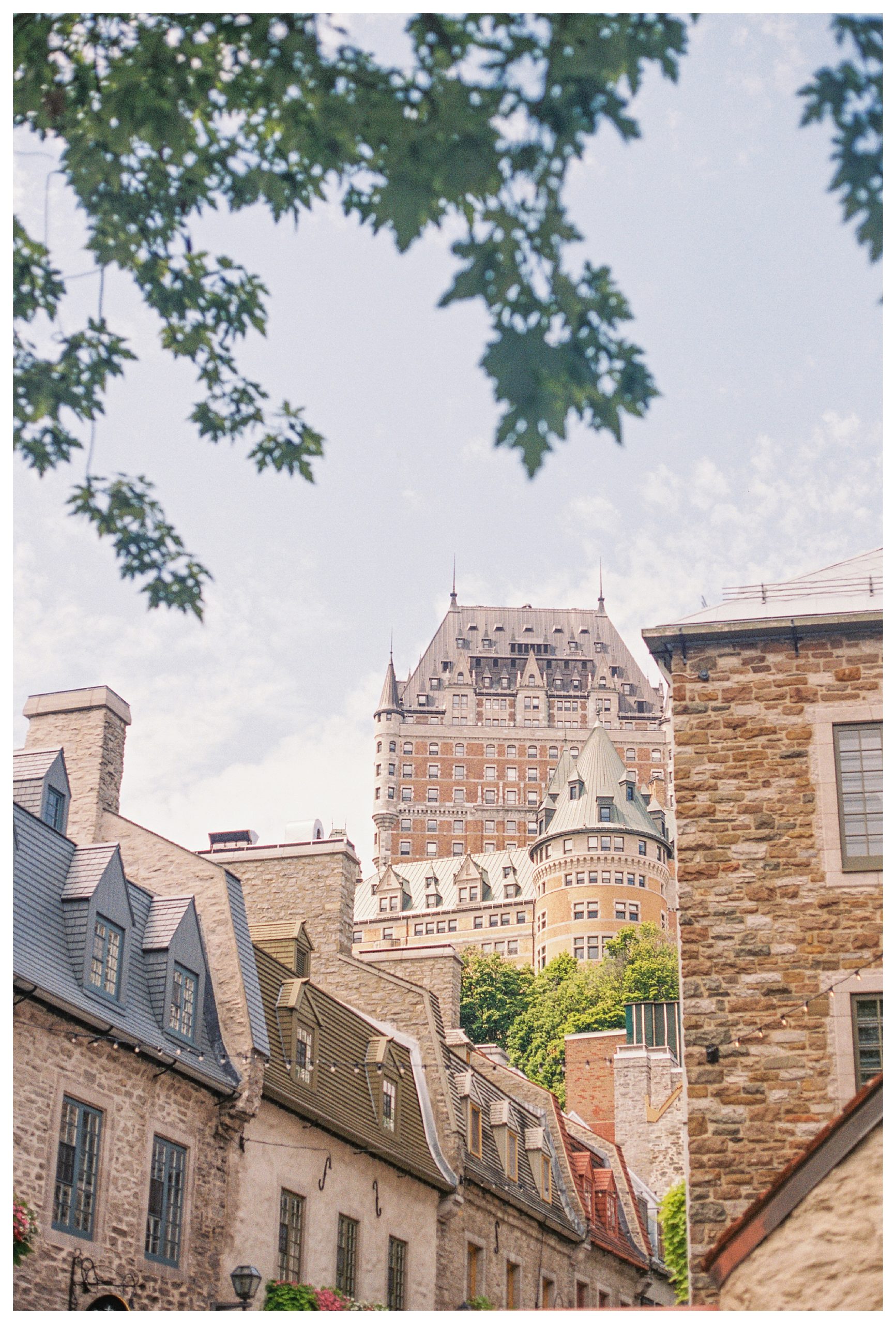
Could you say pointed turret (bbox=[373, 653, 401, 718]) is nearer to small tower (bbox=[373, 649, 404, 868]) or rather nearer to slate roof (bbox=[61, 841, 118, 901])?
small tower (bbox=[373, 649, 404, 868])

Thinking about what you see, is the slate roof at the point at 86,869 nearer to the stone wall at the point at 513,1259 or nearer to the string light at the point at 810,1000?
the string light at the point at 810,1000

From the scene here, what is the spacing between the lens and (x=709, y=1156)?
15.3m

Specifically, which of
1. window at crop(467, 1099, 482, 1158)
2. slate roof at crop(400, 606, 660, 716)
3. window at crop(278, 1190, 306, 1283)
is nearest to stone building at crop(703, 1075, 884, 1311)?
window at crop(278, 1190, 306, 1283)

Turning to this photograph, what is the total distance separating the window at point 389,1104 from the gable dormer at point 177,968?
4.51m

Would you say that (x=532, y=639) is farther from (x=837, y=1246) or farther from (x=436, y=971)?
(x=837, y=1246)

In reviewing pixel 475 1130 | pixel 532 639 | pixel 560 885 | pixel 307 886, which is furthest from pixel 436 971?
pixel 532 639

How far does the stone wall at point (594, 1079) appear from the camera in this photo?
39.3 meters

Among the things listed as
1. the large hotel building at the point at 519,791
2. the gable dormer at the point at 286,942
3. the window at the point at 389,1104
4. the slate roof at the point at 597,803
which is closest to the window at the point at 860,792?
the window at the point at 389,1104

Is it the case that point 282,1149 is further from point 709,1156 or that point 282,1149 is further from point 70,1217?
point 709,1156

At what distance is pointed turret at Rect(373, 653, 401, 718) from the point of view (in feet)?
482

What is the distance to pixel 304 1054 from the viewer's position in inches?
809

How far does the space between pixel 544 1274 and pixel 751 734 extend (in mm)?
13503

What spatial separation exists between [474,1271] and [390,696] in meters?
126

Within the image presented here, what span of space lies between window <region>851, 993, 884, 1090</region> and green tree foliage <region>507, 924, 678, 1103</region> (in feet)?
223
